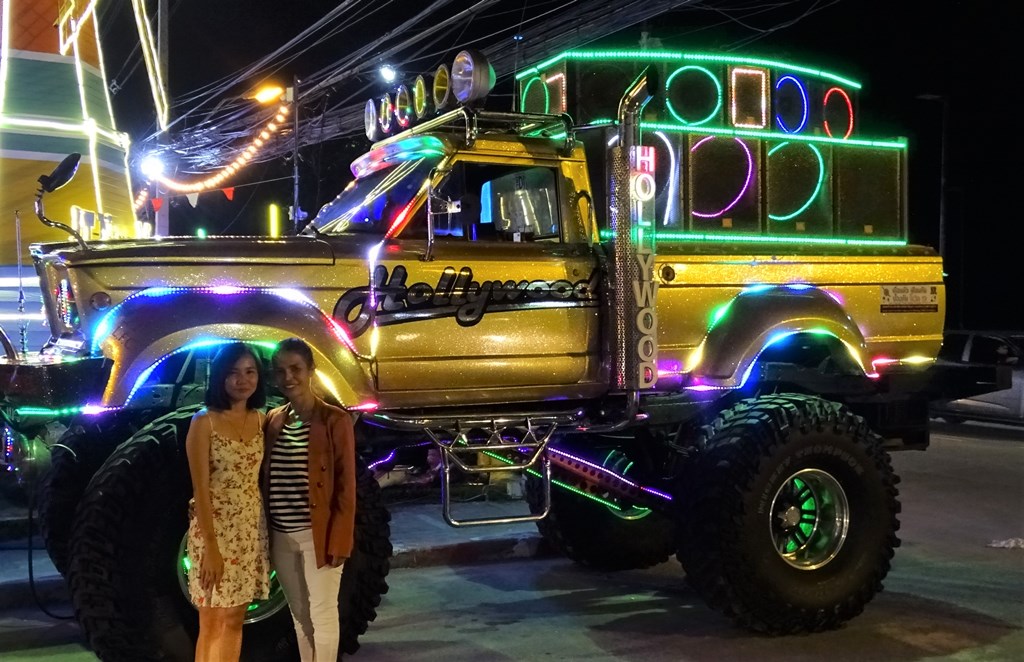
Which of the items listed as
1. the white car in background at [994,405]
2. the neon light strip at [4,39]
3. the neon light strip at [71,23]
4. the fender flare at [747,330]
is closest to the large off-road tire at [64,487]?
the fender flare at [747,330]

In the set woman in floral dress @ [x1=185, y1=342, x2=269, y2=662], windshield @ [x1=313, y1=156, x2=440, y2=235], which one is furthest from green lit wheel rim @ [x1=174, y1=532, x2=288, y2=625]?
windshield @ [x1=313, y1=156, x2=440, y2=235]

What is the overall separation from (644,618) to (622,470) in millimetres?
1208

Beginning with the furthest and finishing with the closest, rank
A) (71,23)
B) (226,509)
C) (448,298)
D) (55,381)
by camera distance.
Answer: (71,23) < (448,298) < (55,381) < (226,509)

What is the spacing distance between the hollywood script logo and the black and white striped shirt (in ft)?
3.48

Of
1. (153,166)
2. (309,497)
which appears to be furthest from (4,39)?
(153,166)

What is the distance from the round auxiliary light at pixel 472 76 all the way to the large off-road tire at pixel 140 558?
7.42ft

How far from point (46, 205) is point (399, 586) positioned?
5814 millimetres

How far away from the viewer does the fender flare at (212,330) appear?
4.95 m

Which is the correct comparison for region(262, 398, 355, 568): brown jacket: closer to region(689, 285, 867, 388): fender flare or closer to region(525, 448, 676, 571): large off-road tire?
region(689, 285, 867, 388): fender flare

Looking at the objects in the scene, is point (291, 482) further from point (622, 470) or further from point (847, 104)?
point (847, 104)

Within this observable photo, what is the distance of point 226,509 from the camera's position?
4312 millimetres

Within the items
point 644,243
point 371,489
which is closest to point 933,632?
point 644,243

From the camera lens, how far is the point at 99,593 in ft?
15.6

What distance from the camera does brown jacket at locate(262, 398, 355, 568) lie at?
171 inches
